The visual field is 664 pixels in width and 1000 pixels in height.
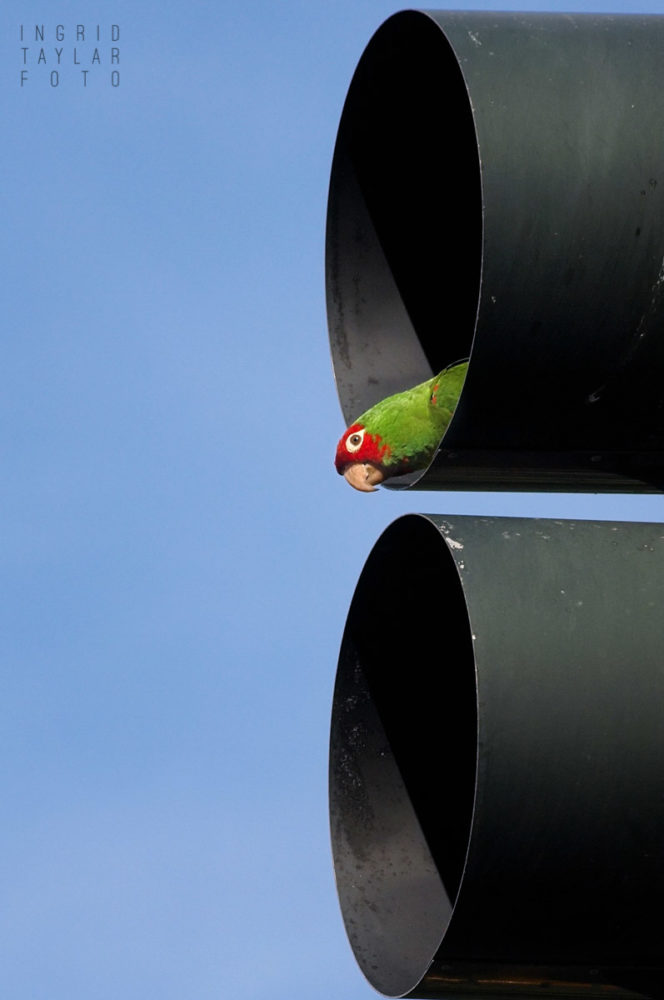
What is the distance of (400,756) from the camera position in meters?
4.18

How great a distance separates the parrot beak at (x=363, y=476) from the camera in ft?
17.9

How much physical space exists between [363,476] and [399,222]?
116cm

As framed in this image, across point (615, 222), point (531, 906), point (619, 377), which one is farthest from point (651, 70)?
point (531, 906)

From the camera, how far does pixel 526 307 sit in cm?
337

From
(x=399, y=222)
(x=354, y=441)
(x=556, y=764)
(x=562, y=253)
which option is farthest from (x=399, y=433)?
(x=556, y=764)

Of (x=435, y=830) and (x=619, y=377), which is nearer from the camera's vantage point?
(x=619, y=377)

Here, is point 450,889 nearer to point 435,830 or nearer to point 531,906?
point 435,830

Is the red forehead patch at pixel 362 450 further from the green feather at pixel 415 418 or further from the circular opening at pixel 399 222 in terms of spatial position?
the circular opening at pixel 399 222

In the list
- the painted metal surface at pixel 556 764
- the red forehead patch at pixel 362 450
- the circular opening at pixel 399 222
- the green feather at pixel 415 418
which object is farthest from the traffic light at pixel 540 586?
the red forehead patch at pixel 362 450

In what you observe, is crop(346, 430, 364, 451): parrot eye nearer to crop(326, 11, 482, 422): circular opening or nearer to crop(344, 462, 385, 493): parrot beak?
crop(344, 462, 385, 493): parrot beak

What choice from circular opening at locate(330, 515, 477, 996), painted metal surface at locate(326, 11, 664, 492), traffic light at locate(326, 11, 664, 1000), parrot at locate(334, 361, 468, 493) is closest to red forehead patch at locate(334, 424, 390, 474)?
parrot at locate(334, 361, 468, 493)

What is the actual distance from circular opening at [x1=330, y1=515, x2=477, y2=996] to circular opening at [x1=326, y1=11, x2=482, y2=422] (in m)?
0.64

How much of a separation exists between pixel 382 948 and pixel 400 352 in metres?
1.50

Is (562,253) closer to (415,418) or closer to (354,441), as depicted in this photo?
(415,418)
